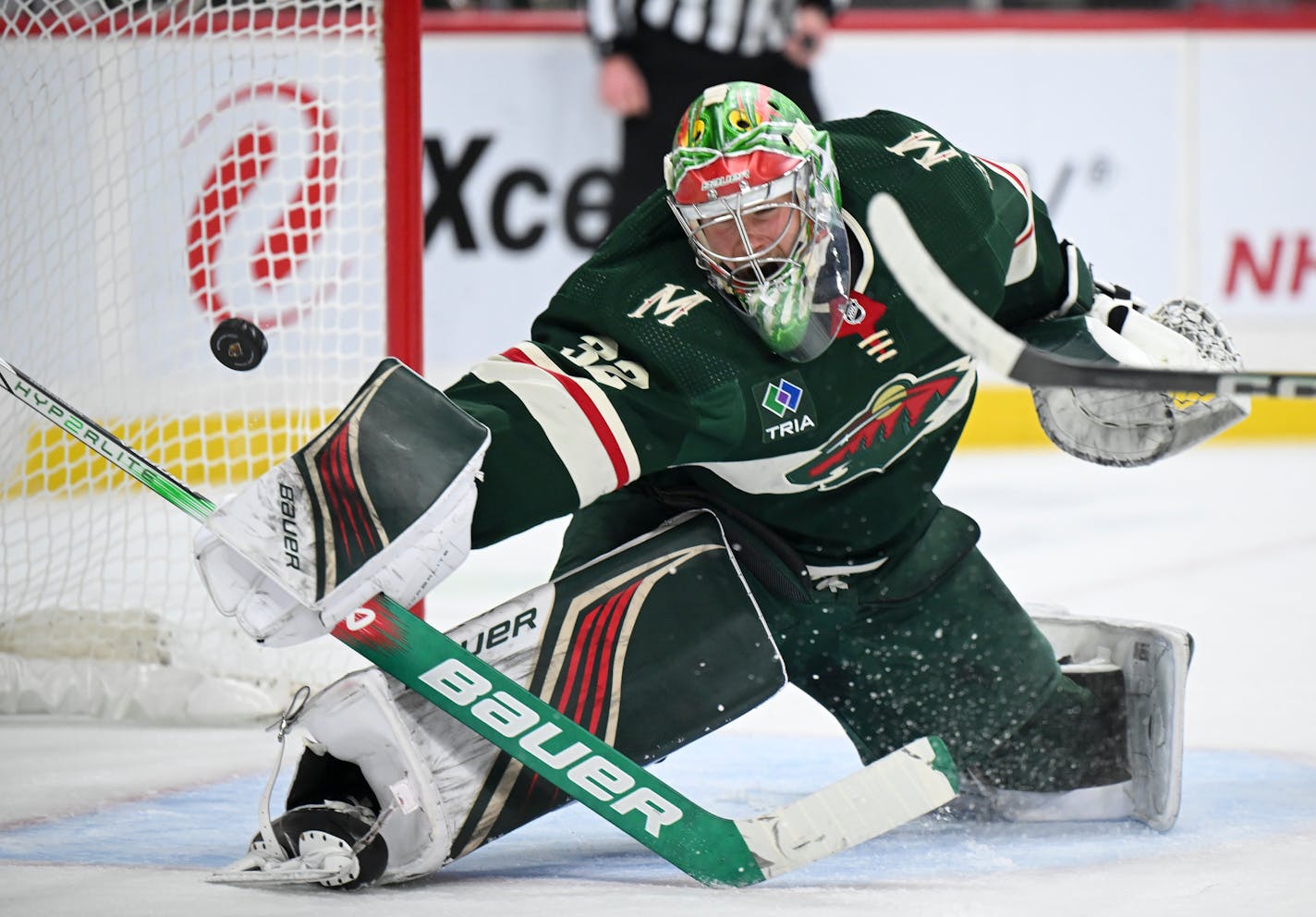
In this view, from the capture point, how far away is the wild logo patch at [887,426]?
1960mm

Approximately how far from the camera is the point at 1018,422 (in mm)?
5410

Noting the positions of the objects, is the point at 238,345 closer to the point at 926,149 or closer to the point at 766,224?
the point at 766,224

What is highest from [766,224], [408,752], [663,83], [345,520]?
[663,83]

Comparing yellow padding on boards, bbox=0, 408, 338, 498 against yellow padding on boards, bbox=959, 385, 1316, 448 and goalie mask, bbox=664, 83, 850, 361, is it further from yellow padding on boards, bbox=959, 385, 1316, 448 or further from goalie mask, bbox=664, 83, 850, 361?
yellow padding on boards, bbox=959, 385, 1316, 448

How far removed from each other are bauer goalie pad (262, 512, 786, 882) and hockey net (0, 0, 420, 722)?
993mm

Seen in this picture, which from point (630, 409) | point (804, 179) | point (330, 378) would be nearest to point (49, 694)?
point (330, 378)

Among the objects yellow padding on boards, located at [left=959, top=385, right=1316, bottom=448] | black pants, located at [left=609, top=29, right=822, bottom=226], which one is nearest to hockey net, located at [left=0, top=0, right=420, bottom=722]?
black pants, located at [left=609, top=29, right=822, bottom=226]

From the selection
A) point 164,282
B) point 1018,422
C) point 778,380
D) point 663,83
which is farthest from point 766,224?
point 1018,422

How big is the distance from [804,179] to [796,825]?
27.1 inches

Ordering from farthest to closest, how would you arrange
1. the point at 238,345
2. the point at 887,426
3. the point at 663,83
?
the point at 663,83, the point at 887,426, the point at 238,345

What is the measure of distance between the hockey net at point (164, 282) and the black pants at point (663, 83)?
203cm

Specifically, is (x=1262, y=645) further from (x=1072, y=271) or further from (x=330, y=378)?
(x=330, y=378)

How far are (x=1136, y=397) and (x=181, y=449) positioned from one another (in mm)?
1776

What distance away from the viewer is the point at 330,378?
300 cm
